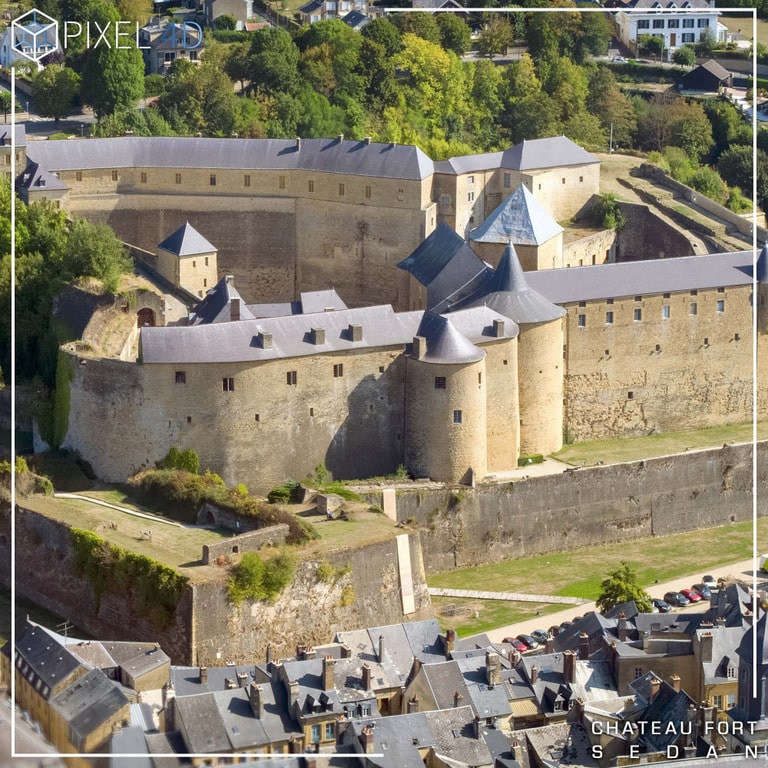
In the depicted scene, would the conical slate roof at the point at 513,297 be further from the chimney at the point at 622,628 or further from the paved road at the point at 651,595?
the chimney at the point at 622,628

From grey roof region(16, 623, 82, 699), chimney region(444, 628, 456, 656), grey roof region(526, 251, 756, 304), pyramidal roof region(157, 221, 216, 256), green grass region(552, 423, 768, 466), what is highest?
pyramidal roof region(157, 221, 216, 256)

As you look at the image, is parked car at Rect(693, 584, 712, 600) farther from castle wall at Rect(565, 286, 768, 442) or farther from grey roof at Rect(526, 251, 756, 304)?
grey roof at Rect(526, 251, 756, 304)

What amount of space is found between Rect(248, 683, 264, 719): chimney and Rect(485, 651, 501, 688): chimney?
17.3 ft

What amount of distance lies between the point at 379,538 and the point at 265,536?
294cm

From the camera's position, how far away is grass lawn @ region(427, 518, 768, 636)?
6288 centimetres

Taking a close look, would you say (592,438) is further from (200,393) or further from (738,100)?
(738,100)

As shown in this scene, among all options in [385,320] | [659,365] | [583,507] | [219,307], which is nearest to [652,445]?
[659,365]

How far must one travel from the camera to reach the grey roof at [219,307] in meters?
67.6

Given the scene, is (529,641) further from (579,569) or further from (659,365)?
(659,365)

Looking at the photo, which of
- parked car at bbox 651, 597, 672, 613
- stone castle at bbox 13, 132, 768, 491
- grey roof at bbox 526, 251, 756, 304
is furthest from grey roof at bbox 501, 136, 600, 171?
parked car at bbox 651, 597, 672, 613

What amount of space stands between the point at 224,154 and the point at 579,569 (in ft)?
60.7

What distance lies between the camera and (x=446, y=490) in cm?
6488

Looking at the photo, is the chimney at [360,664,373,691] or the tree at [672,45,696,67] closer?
the chimney at [360,664,373,691]

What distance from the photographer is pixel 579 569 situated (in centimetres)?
6650
